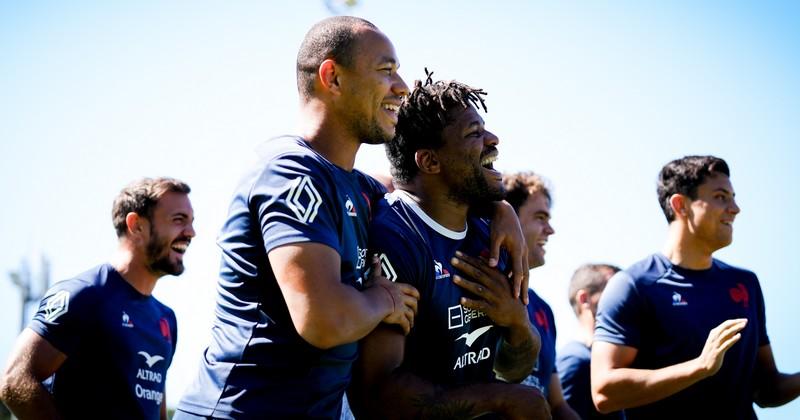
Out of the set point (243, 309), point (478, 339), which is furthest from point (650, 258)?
point (243, 309)

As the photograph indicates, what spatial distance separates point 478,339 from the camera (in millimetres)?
4551

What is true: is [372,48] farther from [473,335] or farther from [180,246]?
→ [180,246]

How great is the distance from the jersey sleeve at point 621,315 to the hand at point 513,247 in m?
1.90

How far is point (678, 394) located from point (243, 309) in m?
3.93

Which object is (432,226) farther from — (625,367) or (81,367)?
(81,367)

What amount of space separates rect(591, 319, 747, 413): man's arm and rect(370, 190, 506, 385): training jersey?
1924mm

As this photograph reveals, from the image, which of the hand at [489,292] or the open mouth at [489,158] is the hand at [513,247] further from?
the open mouth at [489,158]

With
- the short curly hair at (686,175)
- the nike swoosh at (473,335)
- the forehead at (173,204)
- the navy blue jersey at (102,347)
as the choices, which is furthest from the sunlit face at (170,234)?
the short curly hair at (686,175)

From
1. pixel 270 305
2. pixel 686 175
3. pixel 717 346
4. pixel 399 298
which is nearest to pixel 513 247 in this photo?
pixel 399 298

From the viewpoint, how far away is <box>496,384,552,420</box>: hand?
3.93 metres

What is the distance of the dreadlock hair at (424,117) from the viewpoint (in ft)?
16.2

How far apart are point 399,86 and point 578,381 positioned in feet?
17.7

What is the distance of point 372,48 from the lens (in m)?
4.19

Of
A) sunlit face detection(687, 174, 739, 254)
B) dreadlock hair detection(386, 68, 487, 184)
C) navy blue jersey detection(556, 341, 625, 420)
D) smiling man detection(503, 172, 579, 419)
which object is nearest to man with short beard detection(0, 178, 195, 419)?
dreadlock hair detection(386, 68, 487, 184)
